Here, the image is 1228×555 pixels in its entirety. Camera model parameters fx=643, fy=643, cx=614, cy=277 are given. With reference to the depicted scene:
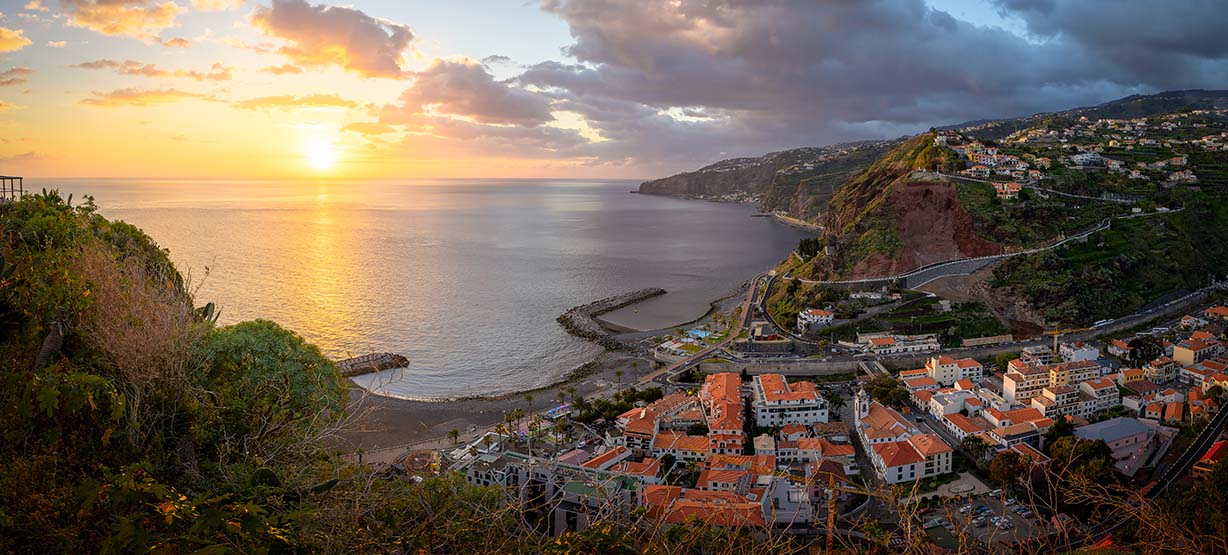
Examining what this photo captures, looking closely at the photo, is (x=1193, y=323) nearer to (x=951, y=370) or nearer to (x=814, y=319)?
(x=951, y=370)

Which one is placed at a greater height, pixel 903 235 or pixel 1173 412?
pixel 903 235

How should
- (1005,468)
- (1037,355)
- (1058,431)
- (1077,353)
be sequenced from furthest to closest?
(1037,355) → (1077,353) → (1058,431) → (1005,468)

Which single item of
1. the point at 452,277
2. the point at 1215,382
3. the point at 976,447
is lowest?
the point at 976,447

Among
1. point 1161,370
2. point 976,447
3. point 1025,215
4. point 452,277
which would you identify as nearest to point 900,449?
point 976,447

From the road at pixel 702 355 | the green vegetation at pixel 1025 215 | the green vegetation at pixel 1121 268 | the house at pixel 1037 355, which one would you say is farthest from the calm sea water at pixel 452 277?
the green vegetation at pixel 1121 268

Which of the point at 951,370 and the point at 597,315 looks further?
the point at 597,315

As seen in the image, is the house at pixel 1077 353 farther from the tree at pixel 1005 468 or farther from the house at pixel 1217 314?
the tree at pixel 1005 468
